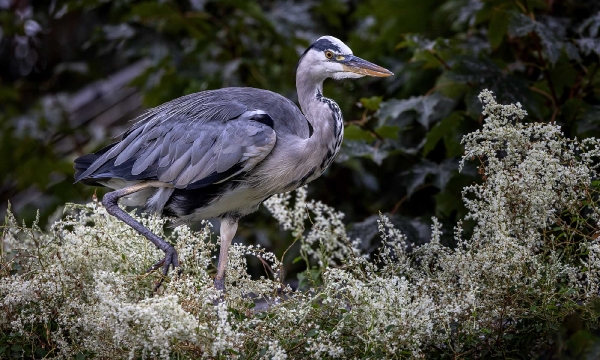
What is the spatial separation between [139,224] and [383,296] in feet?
4.00

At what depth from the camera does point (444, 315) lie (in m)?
2.48

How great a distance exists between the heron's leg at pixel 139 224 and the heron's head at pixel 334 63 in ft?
2.96

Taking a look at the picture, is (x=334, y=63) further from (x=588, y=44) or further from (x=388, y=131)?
(x=588, y=44)

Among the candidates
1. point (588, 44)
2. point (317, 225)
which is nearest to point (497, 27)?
point (588, 44)

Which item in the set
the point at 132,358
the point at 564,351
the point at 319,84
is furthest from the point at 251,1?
the point at 564,351

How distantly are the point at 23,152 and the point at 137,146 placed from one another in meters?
2.92

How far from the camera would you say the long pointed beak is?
11.0 ft

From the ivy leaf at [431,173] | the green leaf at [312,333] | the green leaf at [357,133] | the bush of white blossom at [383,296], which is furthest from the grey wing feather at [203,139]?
the green leaf at [312,333]

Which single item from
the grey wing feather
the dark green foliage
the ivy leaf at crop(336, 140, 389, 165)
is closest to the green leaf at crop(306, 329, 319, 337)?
the dark green foliage

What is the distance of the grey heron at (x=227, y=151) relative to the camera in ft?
10.6

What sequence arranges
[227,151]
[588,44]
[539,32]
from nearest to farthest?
[227,151] < [539,32] < [588,44]

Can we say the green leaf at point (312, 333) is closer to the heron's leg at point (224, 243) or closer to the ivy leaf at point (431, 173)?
the heron's leg at point (224, 243)

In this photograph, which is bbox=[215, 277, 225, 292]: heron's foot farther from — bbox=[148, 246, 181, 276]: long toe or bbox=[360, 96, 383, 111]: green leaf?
bbox=[360, 96, 383, 111]: green leaf

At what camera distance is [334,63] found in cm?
339
